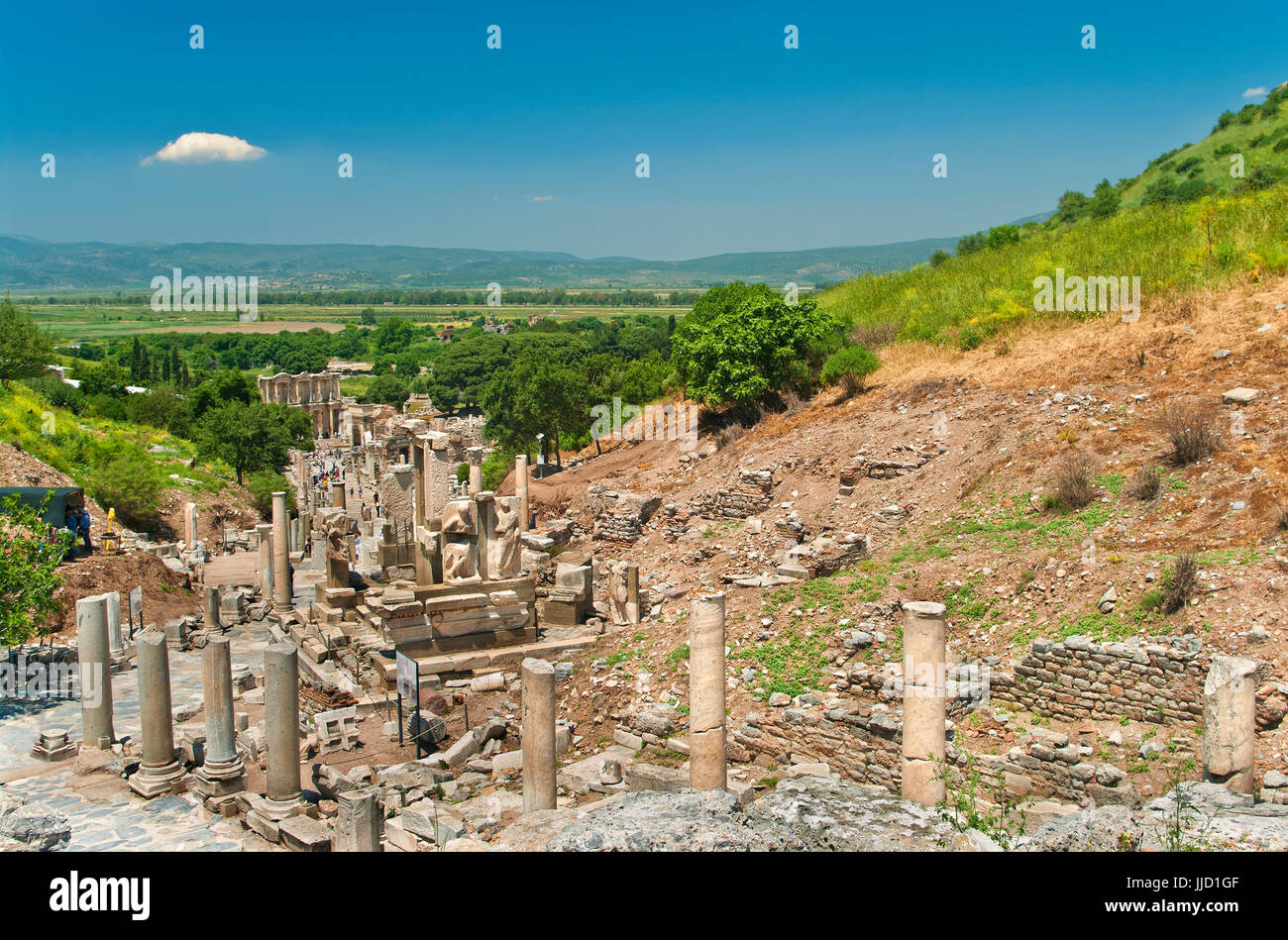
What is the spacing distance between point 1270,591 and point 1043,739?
11.5 feet

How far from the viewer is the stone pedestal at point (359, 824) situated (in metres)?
9.36

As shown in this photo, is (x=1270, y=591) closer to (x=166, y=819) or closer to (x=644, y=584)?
(x=644, y=584)

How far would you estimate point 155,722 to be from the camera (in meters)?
12.0

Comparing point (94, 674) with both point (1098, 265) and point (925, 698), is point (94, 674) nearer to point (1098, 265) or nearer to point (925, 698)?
point (925, 698)

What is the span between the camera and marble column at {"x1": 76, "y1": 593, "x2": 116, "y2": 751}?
42.7 ft

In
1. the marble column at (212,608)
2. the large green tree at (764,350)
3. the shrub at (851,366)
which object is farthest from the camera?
the large green tree at (764,350)

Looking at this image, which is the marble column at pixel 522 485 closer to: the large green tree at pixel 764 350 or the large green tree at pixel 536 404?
the large green tree at pixel 764 350

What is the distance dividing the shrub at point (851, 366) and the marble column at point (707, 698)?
17.9 metres

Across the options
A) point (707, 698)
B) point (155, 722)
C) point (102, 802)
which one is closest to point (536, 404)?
point (155, 722)

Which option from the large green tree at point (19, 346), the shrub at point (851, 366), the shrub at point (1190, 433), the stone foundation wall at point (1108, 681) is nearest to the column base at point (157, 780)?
the stone foundation wall at point (1108, 681)

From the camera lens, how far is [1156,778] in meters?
10.0

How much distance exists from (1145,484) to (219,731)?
47.1ft

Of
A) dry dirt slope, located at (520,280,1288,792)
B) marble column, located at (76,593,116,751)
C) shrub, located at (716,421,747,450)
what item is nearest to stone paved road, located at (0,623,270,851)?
marble column, located at (76,593,116,751)

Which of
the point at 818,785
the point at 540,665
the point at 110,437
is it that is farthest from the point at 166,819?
the point at 110,437
